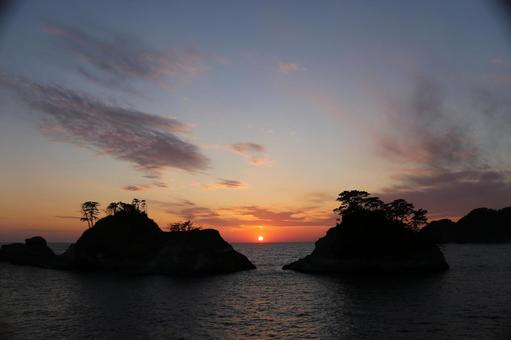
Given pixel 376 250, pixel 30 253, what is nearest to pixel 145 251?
pixel 30 253

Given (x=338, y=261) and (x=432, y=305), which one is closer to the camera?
(x=432, y=305)

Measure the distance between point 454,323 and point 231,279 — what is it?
4998 cm

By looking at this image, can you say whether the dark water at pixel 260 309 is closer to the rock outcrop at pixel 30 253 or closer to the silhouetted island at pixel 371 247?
the silhouetted island at pixel 371 247

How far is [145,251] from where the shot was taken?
325 feet

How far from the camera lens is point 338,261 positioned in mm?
90812

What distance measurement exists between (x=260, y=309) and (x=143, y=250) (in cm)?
5961

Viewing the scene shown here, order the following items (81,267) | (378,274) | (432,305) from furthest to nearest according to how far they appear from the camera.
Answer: (81,267)
(378,274)
(432,305)

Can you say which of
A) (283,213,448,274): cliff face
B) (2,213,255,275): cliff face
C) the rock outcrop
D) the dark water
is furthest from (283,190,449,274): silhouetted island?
the rock outcrop

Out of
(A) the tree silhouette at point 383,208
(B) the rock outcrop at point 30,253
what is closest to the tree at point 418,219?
(A) the tree silhouette at point 383,208

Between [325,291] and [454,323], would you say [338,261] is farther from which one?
[454,323]

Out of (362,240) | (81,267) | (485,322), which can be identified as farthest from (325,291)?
(81,267)

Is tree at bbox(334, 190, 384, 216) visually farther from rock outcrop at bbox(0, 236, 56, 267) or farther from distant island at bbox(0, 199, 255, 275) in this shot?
rock outcrop at bbox(0, 236, 56, 267)

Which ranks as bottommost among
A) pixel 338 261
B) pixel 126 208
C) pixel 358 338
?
pixel 358 338

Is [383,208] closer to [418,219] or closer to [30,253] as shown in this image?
[418,219]
